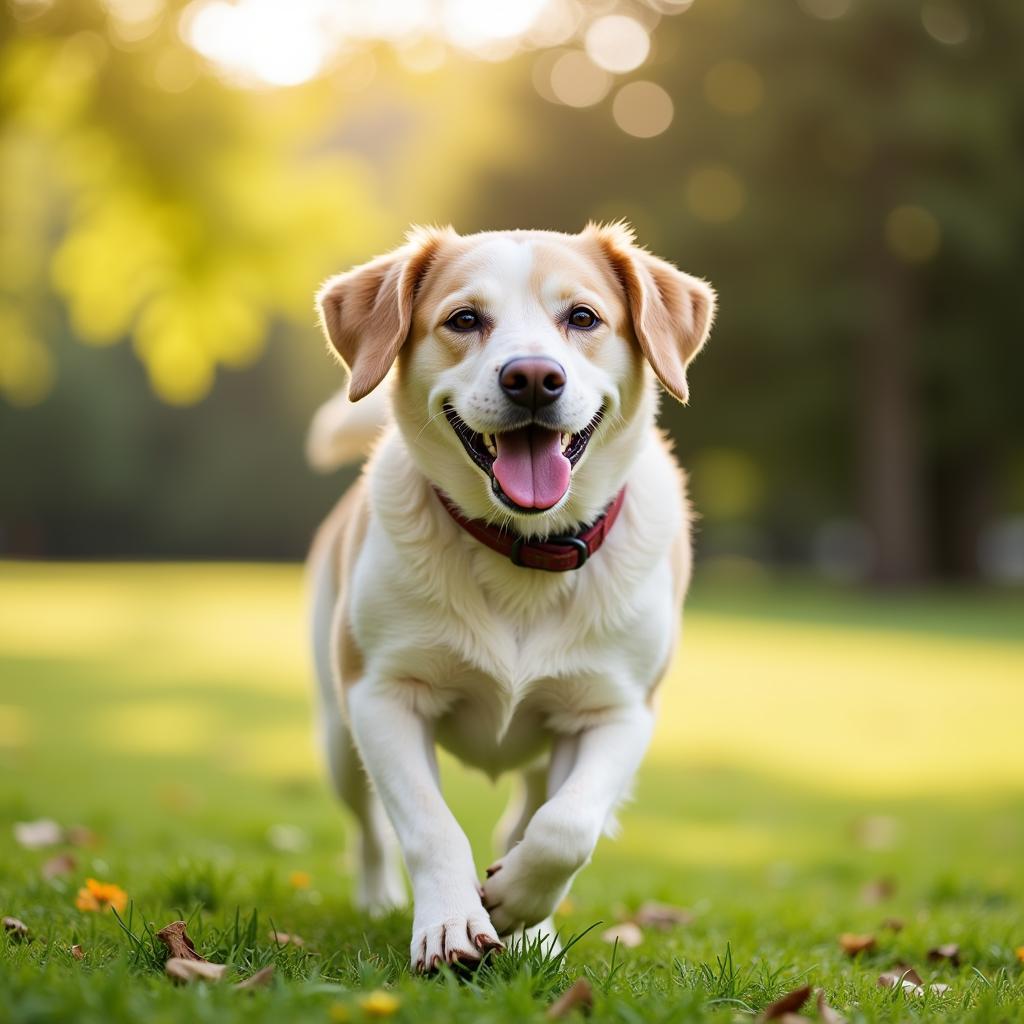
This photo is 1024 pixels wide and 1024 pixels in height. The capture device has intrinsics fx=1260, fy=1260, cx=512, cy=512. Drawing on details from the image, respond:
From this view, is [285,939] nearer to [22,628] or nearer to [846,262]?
[22,628]

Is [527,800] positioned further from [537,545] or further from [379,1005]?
[379,1005]

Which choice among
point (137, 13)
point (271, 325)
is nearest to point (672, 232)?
point (137, 13)

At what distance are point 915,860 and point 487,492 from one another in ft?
10.9

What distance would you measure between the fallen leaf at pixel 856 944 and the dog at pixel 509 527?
0.84 meters

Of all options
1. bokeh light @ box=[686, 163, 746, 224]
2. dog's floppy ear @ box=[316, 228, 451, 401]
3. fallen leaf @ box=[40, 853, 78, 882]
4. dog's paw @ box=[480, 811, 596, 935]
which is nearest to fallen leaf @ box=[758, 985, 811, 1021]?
dog's paw @ box=[480, 811, 596, 935]

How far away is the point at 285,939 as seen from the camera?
10.7 ft

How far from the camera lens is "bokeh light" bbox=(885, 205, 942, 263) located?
81.1ft

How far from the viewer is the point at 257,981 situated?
8.56 ft


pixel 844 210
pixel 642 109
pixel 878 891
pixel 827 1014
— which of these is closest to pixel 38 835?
pixel 878 891

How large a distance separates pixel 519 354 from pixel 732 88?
23.7m

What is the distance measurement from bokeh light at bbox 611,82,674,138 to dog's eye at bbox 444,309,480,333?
2392 centimetres

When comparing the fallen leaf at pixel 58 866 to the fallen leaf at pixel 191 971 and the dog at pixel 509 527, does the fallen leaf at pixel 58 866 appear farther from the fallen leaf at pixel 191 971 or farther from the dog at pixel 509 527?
the fallen leaf at pixel 191 971

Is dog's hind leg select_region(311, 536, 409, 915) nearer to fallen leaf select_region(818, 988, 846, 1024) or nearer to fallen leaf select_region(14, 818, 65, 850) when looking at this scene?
fallen leaf select_region(14, 818, 65, 850)

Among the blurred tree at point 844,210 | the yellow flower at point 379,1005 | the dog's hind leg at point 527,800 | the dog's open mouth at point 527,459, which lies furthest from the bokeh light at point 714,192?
the yellow flower at point 379,1005
